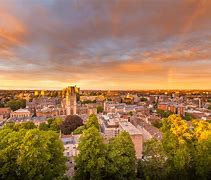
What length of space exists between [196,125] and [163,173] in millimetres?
6120

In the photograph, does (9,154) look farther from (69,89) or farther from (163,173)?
(69,89)

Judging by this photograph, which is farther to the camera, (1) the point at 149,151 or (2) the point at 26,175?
(1) the point at 149,151

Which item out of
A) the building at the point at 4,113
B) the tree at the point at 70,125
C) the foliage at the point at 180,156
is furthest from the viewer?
the building at the point at 4,113

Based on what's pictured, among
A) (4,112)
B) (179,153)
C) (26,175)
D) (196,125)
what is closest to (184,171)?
(179,153)

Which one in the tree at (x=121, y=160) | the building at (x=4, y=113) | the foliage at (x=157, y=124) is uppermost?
the tree at (x=121, y=160)

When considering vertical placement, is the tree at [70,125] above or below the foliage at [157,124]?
above

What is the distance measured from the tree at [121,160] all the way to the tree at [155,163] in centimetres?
155

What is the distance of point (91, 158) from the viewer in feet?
65.7

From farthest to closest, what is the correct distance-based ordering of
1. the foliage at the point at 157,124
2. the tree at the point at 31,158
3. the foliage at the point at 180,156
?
the foliage at the point at 157,124, the foliage at the point at 180,156, the tree at the point at 31,158

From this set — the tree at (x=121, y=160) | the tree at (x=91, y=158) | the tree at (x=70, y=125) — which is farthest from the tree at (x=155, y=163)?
the tree at (x=70, y=125)

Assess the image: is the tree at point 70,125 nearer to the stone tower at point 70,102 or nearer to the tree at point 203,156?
the stone tower at point 70,102

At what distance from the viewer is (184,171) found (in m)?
21.2

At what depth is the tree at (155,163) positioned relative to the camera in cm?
2106

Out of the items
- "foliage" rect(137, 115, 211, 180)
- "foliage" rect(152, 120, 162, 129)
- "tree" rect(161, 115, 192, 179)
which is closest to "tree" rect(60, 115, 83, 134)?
"foliage" rect(152, 120, 162, 129)
